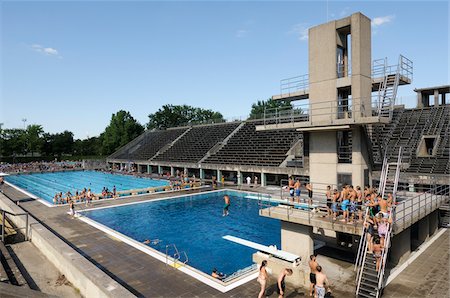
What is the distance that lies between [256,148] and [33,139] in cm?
6466

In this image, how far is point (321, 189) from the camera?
1212cm

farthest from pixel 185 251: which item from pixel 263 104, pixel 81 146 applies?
pixel 81 146

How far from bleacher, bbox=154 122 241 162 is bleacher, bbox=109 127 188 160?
324cm

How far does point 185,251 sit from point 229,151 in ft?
77.8

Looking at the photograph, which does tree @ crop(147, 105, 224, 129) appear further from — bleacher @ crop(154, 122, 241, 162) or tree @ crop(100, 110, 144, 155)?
bleacher @ crop(154, 122, 241, 162)

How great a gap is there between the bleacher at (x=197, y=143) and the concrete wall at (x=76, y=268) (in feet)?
85.5

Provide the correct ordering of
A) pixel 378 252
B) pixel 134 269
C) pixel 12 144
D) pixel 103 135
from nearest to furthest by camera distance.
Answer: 1. pixel 378 252
2. pixel 134 269
3. pixel 12 144
4. pixel 103 135

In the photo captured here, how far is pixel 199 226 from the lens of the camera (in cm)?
1767

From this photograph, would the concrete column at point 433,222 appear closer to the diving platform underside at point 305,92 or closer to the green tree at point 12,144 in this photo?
the diving platform underside at point 305,92

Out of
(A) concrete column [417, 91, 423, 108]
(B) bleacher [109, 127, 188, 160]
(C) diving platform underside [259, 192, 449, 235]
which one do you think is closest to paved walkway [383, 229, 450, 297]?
(C) diving platform underside [259, 192, 449, 235]

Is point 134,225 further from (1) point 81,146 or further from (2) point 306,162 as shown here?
(1) point 81,146

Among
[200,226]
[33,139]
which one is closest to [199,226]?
[200,226]

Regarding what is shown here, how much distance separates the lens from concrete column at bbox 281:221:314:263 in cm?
1016

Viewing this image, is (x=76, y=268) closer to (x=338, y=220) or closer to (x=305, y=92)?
(x=338, y=220)
